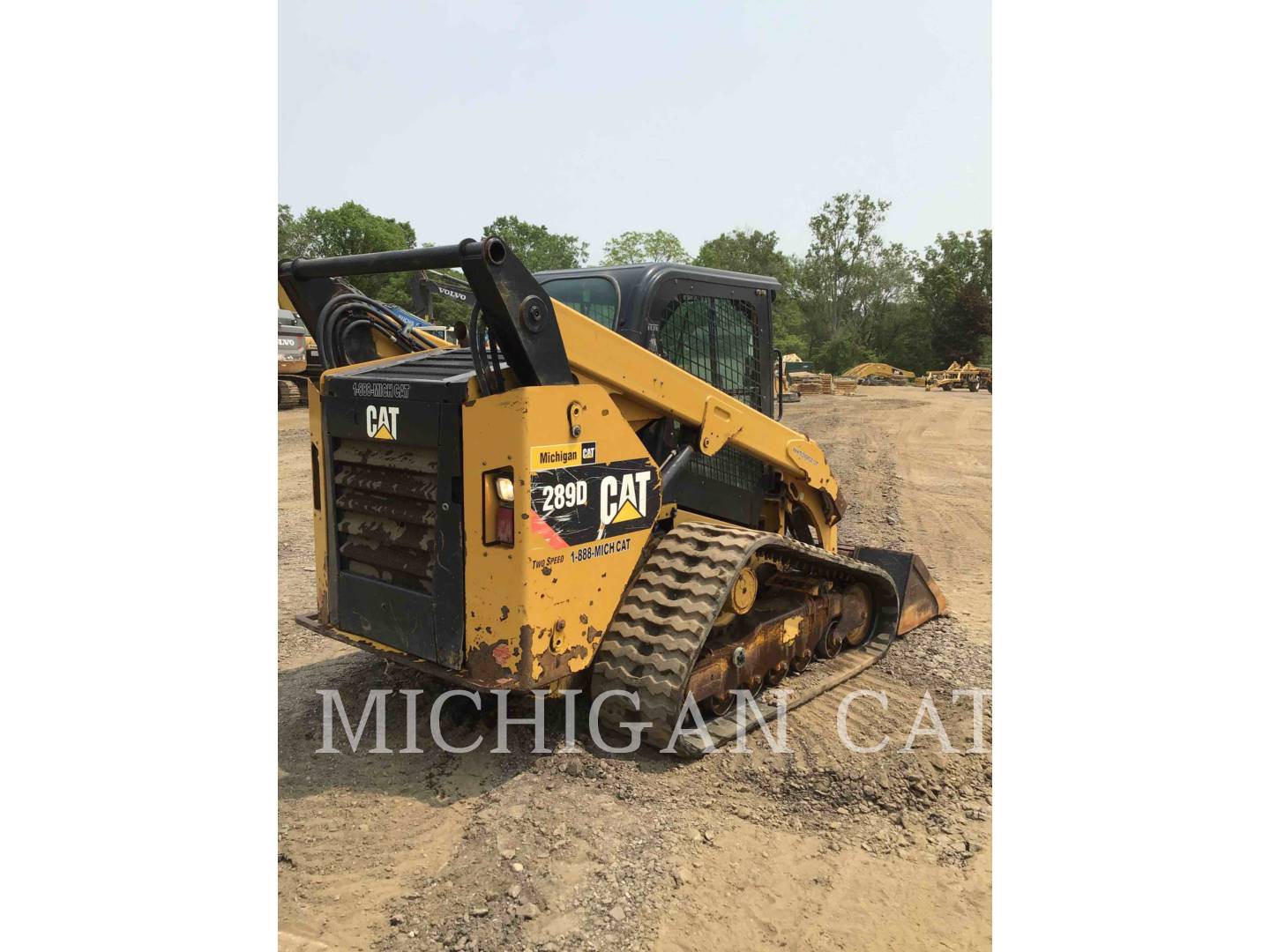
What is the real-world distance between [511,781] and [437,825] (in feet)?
1.30

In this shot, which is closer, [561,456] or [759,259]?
[561,456]

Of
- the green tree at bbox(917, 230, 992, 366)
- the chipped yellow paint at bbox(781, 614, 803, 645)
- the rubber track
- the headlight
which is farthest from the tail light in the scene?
the green tree at bbox(917, 230, 992, 366)

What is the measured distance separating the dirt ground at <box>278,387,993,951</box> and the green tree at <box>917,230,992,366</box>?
143ft

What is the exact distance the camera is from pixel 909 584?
586 centimetres

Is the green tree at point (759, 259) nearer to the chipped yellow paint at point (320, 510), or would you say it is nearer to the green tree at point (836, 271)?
the green tree at point (836, 271)

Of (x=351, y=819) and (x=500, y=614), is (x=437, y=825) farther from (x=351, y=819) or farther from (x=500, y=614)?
(x=500, y=614)

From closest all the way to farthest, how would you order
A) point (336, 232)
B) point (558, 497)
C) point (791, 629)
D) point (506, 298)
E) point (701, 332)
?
point (506, 298) < point (558, 497) < point (791, 629) < point (701, 332) < point (336, 232)

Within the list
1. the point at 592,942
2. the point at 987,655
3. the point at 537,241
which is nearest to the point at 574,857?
the point at 592,942

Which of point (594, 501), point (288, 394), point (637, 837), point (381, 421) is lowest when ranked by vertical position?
point (637, 837)

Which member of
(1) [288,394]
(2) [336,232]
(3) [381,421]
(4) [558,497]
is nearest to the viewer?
(4) [558,497]

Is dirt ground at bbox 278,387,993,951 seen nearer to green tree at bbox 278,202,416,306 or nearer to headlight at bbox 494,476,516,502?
headlight at bbox 494,476,516,502

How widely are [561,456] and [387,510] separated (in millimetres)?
915

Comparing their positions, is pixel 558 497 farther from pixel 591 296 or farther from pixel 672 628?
pixel 591 296

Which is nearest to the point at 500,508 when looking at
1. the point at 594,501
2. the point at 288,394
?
the point at 594,501
